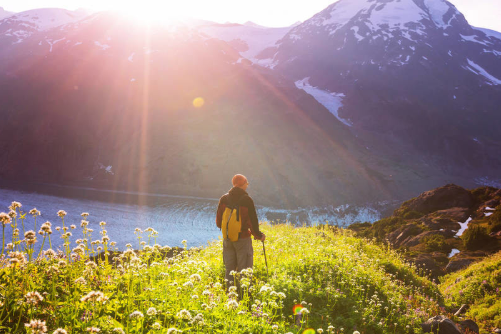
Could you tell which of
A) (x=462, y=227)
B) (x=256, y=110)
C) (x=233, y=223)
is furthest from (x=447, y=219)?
(x=256, y=110)

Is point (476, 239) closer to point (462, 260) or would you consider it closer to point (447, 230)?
point (462, 260)

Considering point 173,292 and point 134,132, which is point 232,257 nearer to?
point 173,292

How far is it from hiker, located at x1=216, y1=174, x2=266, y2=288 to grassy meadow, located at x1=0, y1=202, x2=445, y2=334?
47cm

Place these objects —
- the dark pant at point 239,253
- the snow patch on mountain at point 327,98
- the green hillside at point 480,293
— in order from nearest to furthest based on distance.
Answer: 1. the dark pant at point 239,253
2. the green hillside at point 480,293
3. the snow patch on mountain at point 327,98

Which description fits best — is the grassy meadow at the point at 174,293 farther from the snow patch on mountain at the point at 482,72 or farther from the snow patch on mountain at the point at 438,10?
the snow patch on mountain at the point at 438,10

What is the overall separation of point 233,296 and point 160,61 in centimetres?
12411

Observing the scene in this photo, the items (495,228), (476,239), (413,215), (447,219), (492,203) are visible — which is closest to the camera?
(476,239)

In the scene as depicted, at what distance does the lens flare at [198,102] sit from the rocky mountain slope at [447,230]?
79.5m

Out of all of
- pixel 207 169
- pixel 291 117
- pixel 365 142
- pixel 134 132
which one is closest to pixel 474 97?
pixel 365 142

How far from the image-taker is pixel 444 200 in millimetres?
27781

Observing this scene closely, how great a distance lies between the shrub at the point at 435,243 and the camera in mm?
Result: 16366

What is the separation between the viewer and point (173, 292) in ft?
13.2

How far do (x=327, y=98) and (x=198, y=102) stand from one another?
2775 inches

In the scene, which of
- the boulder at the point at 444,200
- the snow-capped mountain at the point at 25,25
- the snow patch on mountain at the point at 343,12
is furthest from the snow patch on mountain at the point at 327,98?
the snow-capped mountain at the point at 25,25
